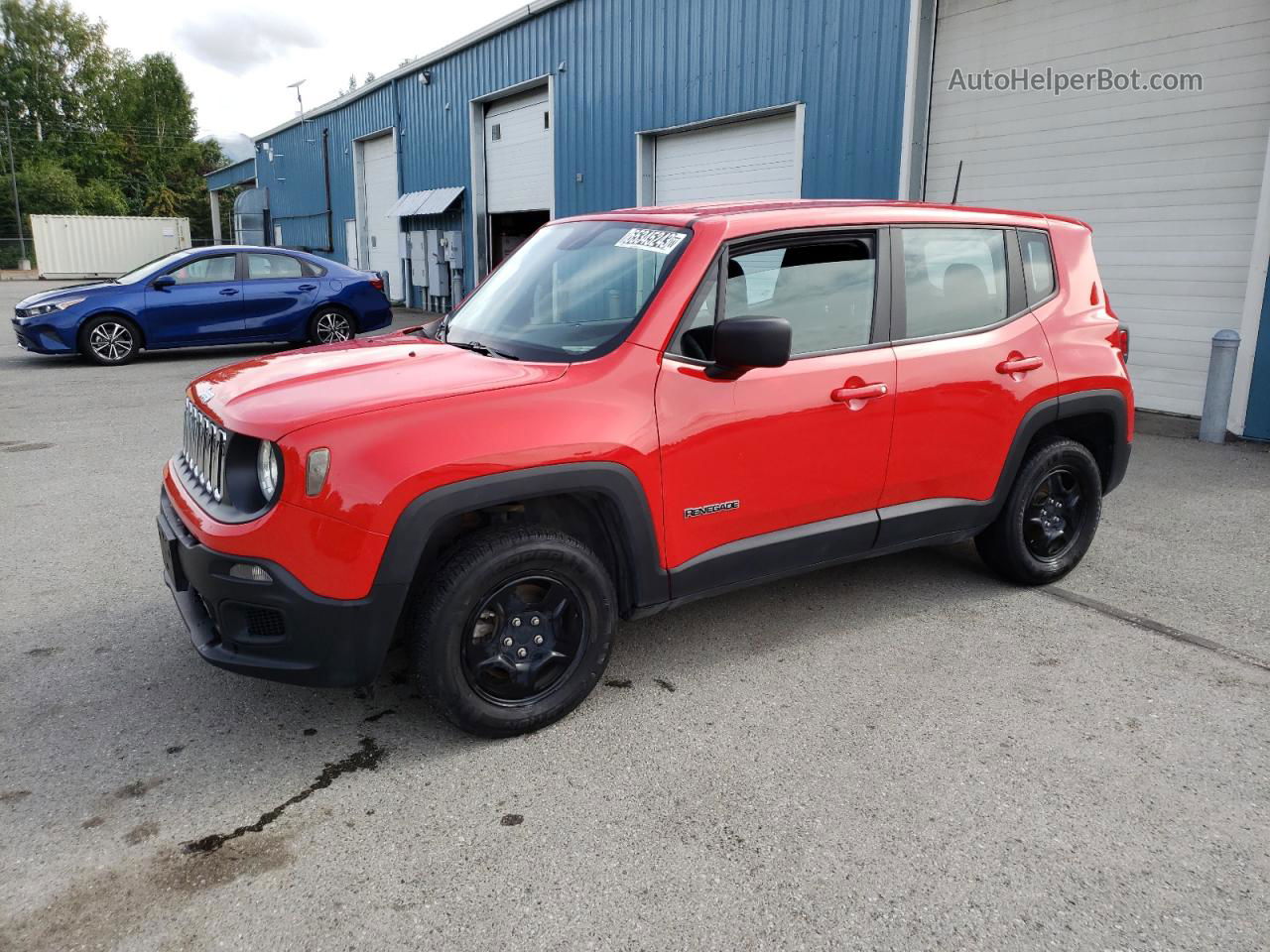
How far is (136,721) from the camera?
321cm

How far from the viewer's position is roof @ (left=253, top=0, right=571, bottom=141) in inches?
632

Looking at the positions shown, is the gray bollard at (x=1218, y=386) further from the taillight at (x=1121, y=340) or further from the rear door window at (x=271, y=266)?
the rear door window at (x=271, y=266)

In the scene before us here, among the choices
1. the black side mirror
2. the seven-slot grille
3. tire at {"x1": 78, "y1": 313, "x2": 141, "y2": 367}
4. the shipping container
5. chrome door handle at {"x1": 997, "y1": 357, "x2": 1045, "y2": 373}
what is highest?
the shipping container

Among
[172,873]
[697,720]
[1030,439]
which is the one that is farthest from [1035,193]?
[172,873]

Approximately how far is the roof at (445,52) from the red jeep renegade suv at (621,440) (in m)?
13.5

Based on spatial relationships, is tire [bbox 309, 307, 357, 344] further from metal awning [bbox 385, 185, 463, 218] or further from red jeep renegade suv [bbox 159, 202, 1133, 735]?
red jeep renegade suv [bbox 159, 202, 1133, 735]

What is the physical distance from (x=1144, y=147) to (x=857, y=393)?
6741 millimetres

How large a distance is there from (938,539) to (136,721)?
3.20 metres

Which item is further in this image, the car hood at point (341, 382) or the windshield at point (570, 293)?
the windshield at point (570, 293)

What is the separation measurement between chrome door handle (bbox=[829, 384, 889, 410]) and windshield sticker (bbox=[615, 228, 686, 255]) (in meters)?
0.81

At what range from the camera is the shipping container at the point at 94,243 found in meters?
43.8

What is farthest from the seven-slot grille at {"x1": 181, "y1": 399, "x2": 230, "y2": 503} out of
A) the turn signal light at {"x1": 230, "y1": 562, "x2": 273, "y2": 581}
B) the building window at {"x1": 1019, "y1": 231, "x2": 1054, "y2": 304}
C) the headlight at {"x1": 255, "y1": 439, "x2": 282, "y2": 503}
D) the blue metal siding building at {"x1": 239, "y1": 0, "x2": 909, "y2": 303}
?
the blue metal siding building at {"x1": 239, "y1": 0, "x2": 909, "y2": 303}

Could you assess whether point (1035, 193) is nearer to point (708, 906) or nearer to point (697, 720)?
point (697, 720)

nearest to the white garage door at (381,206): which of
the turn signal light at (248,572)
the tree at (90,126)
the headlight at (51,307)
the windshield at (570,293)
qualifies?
the headlight at (51,307)
